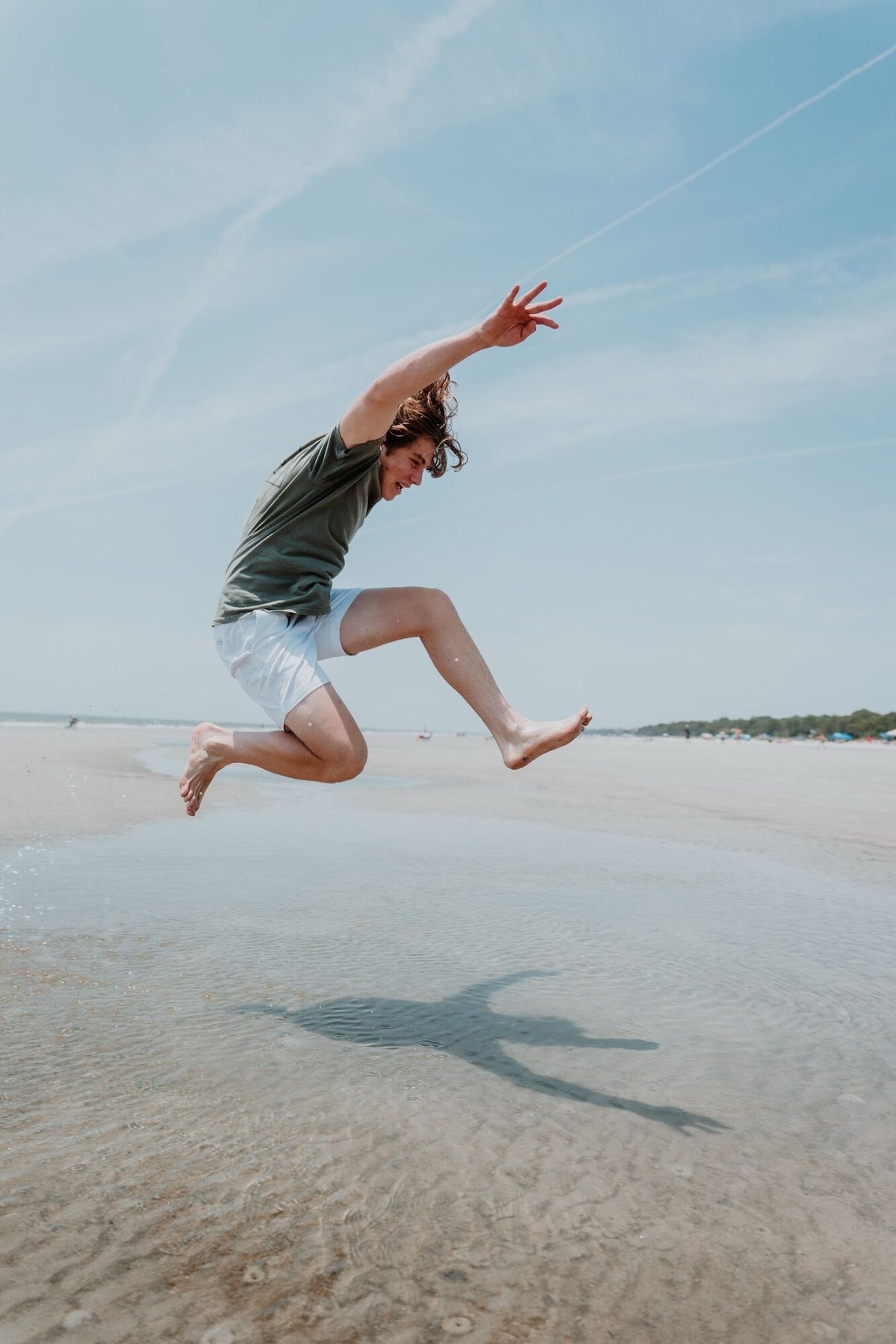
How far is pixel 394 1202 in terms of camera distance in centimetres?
178

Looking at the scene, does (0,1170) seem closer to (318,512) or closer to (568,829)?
(318,512)

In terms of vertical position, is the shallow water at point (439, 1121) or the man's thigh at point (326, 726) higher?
the man's thigh at point (326, 726)

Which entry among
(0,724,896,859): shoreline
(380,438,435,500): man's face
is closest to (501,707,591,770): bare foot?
(380,438,435,500): man's face

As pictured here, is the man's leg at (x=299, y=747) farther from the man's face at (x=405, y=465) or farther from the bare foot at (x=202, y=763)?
the man's face at (x=405, y=465)

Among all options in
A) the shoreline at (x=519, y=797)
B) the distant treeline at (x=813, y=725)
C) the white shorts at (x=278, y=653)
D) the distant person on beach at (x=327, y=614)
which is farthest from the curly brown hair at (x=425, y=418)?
the distant treeline at (x=813, y=725)

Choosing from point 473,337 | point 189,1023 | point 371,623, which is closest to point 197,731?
point 371,623

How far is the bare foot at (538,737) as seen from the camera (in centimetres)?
338

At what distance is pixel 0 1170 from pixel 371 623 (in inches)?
92.7

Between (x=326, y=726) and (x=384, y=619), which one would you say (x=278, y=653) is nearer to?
(x=326, y=726)

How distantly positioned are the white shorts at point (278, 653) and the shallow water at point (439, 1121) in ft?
3.33

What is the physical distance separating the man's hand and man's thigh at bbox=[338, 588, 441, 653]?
1.15 meters

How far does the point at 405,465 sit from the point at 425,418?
208 mm

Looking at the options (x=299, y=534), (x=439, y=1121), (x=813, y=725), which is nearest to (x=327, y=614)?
(x=299, y=534)

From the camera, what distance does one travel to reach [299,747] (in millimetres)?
3605
